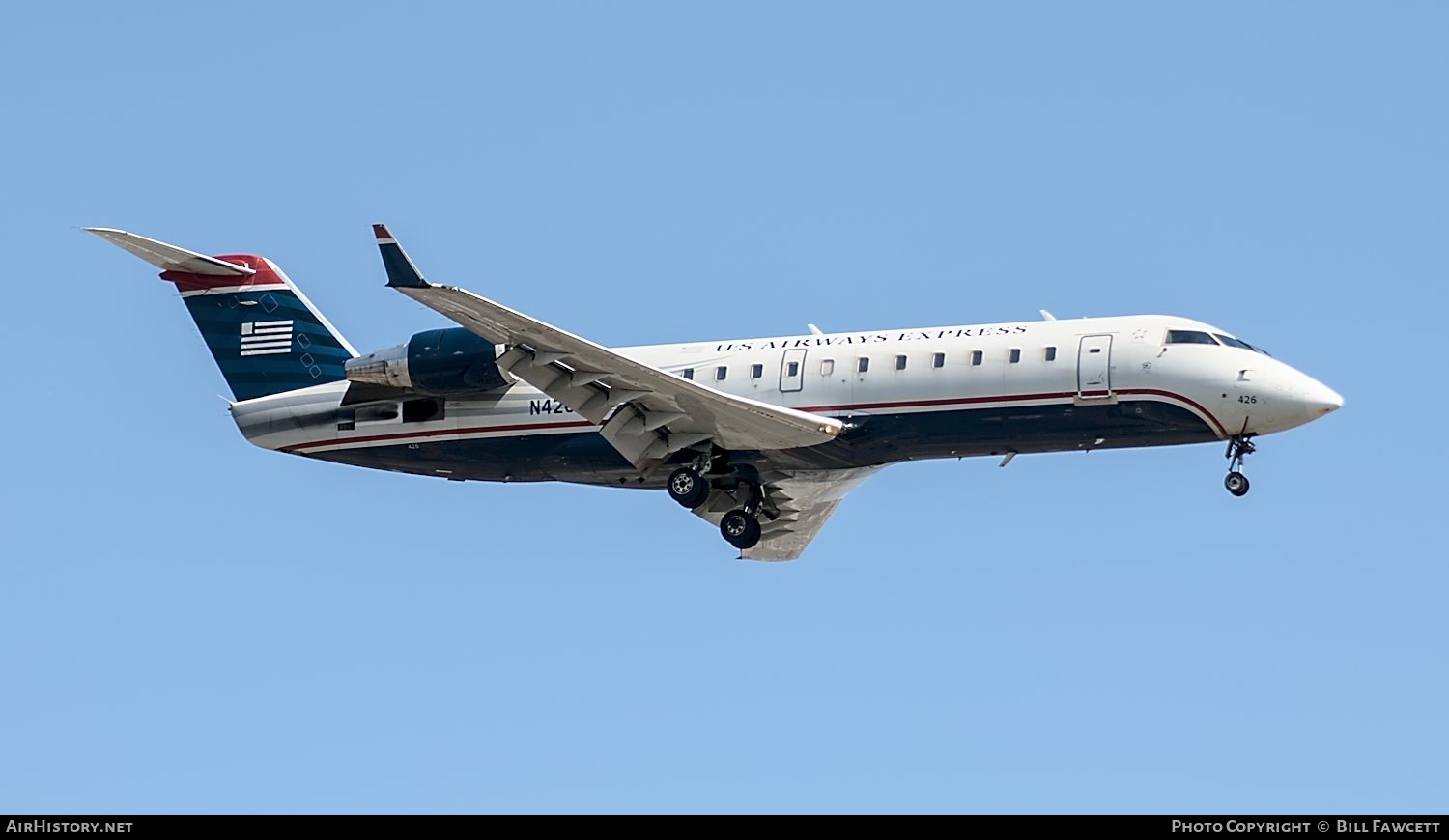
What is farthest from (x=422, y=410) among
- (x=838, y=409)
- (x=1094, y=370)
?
(x=1094, y=370)

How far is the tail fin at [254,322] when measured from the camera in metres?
36.0

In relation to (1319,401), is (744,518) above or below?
below

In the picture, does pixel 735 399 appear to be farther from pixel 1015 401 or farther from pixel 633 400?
pixel 1015 401

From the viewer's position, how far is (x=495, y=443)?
112 ft

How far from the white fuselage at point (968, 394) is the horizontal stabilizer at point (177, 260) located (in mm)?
5453

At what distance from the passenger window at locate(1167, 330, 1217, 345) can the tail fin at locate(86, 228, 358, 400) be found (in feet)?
46.4

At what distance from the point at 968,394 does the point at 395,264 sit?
8.94m

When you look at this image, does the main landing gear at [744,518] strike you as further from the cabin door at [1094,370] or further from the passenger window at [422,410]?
the cabin door at [1094,370]

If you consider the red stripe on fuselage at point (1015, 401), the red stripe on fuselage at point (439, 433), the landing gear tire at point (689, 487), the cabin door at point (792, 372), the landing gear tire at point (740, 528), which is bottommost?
the landing gear tire at point (740, 528)

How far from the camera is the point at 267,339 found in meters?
36.3

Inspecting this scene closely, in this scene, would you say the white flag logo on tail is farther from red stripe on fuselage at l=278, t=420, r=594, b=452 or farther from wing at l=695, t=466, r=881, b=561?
wing at l=695, t=466, r=881, b=561

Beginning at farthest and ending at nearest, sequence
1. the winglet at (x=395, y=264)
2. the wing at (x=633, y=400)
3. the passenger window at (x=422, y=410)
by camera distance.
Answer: the passenger window at (x=422, y=410), the wing at (x=633, y=400), the winglet at (x=395, y=264)

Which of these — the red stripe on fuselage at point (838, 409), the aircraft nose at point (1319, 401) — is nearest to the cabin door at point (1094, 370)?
the red stripe on fuselage at point (838, 409)

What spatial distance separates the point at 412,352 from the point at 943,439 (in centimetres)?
851
